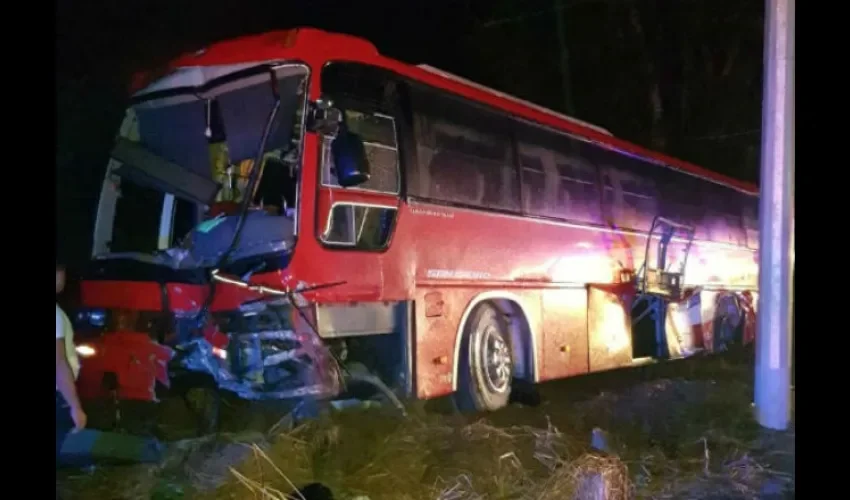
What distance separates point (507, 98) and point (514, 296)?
7.06 feet

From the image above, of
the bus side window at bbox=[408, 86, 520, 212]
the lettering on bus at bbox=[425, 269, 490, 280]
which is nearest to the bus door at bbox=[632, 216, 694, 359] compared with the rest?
the bus side window at bbox=[408, 86, 520, 212]

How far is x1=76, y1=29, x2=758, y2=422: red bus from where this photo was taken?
20.0 ft

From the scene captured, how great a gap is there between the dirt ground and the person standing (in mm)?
316

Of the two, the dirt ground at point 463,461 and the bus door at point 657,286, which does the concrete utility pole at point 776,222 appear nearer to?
the dirt ground at point 463,461

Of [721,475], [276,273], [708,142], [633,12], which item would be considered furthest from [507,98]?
[708,142]

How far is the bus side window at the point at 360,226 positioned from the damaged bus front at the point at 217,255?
36cm

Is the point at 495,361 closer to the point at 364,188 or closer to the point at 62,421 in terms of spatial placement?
the point at 364,188

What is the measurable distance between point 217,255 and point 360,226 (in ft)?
3.78

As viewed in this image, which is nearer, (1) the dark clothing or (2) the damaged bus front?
(1) the dark clothing

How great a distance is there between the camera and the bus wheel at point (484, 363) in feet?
25.6

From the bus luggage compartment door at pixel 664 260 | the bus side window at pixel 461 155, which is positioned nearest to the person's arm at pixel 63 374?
the bus side window at pixel 461 155

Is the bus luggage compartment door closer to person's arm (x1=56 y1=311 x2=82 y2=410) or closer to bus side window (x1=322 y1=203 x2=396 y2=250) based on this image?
bus side window (x1=322 y1=203 x2=396 y2=250)

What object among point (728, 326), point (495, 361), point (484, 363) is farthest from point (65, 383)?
point (728, 326)

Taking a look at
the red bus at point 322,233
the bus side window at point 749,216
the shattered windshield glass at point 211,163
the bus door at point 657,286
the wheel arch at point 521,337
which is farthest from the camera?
the bus side window at point 749,216
